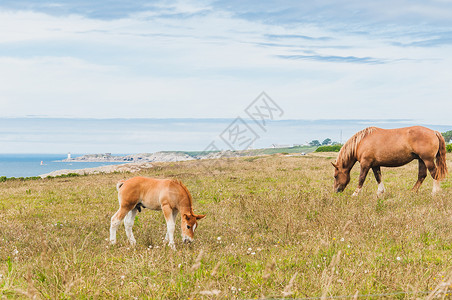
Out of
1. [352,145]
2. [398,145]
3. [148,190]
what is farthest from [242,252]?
[398,145]

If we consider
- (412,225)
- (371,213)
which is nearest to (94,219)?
(371,213)

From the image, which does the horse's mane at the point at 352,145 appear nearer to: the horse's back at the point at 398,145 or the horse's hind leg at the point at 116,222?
the horse's back at the point at 398,145

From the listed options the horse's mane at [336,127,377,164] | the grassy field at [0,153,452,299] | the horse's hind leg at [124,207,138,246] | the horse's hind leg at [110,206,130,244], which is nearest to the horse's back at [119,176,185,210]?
the horse's hind leg at [110,206,130,244]

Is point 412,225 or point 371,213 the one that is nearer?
point 412,225

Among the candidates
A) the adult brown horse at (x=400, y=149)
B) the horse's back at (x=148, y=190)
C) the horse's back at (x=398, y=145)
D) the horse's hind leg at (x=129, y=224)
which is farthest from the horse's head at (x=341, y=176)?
the horse's hind leg at (x=129, y=224)

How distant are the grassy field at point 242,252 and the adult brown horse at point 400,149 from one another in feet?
4.35

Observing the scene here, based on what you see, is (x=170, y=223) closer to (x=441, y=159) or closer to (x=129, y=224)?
(x=129, y=224)

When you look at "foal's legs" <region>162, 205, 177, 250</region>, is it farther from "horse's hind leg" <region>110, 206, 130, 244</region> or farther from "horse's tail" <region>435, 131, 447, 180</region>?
"horse's tail" <region>435, 131, 447, 180</region>

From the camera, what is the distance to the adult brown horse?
43.3 feet

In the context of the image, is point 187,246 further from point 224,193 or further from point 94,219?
point 224,193

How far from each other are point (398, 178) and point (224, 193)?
9.04 m

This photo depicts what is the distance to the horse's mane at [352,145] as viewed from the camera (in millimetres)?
14055

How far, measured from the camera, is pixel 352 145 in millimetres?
14172

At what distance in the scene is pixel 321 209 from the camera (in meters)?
9.98
